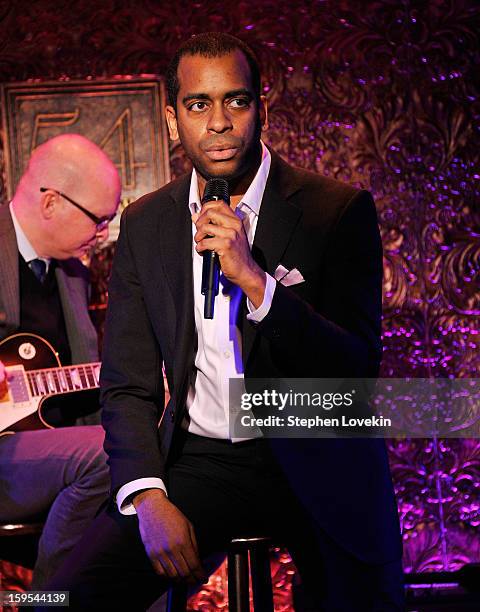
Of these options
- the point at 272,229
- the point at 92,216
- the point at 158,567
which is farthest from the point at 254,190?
the point at 92,216

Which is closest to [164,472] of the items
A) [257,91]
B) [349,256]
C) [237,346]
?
[237,346]

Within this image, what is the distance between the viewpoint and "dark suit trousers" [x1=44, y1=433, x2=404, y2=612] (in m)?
1.76

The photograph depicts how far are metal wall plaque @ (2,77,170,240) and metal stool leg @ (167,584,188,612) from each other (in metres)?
1.90

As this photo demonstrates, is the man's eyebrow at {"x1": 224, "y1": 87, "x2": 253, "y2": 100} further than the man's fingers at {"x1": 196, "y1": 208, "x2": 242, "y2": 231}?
Yes

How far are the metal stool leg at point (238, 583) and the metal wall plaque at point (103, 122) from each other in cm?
183

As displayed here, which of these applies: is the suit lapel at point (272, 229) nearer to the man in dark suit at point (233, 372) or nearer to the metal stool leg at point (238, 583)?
the man in dark suit at point (233, 372)

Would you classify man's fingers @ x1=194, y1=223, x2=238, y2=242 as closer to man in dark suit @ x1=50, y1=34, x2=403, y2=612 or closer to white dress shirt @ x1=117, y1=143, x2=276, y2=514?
man in dark suit @ x1=50, y1=34, x2=403, y2=612

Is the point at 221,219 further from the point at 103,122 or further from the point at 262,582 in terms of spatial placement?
the point at 103,122

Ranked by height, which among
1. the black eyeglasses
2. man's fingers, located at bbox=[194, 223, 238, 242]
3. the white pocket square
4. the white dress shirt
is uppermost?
the black eyeglasses

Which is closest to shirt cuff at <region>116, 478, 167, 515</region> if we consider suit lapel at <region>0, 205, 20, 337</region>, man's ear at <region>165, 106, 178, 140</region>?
man's ear at <region>165, 106, 178, 140</region>

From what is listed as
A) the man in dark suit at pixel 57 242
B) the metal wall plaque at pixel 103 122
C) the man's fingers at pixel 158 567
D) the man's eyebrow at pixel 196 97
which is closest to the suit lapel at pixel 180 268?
the man's eyebrow at pixel 196 97

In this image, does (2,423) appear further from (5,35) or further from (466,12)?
(466,12)

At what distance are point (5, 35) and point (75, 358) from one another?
142 centimetres

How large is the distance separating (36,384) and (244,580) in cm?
123
